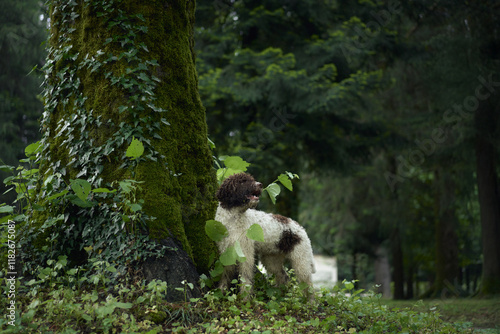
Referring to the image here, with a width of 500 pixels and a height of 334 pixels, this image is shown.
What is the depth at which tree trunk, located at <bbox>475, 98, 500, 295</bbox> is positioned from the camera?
12.3 metres

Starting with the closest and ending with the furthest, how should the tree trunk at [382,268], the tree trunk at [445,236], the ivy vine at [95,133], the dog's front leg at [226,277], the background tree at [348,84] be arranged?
the ivy vine at [95,133]
the dog's front leg at [226,277]
the background tree at [348,84]
the tree trunk at [445,236]
the tree trunk at [382,268]

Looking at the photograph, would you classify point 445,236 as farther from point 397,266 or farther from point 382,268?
point 382,268

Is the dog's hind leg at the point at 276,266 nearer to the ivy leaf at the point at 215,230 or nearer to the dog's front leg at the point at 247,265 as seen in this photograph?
the dog's front leg at the point at 247,265

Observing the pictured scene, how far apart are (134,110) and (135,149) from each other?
58 centimetres

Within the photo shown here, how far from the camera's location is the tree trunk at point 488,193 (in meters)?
12.3

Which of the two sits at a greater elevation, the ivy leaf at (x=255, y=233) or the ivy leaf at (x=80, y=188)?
the ivy leaf at (x=80, y=188)

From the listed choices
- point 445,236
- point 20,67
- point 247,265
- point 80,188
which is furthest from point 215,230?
point 445,236

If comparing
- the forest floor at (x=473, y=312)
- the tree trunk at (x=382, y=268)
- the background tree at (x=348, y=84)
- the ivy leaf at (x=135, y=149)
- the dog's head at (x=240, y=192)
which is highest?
the background tree at (x=348, y=84)

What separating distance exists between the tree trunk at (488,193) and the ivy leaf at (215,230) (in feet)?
34.9

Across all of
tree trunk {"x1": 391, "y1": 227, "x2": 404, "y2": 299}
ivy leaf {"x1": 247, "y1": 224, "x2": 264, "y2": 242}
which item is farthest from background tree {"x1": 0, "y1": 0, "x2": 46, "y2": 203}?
tree trunk {"x1": 391, "y1": 227, "x2": 404, "y2": 299}

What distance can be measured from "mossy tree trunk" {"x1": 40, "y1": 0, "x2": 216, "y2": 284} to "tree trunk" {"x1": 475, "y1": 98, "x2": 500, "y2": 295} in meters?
10.3

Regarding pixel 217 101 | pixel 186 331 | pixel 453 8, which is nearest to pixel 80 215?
pixel 186 331

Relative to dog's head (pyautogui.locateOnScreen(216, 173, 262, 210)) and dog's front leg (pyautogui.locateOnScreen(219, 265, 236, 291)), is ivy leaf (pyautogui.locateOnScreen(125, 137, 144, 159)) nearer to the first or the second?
dog's head (pyautogui.locateOnScreen(216, 173, 262, 210))

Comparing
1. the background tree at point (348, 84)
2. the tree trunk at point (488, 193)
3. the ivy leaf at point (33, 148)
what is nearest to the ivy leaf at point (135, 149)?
the ivy leaf at point (33, 148)
